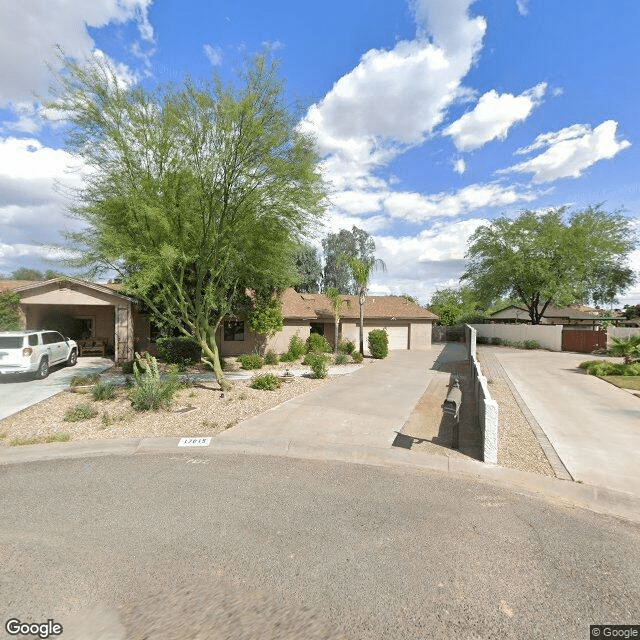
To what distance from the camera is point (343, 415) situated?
8828mm

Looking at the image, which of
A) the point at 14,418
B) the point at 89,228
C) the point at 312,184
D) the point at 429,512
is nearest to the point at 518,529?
the point at 429,512

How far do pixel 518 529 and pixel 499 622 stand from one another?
1.58 metres

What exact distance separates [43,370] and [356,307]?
18.7m

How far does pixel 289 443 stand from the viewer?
22.8ft

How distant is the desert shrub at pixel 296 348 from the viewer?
18969mm

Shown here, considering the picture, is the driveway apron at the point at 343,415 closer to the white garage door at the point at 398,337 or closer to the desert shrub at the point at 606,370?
the desert shrub at the point at 606,370

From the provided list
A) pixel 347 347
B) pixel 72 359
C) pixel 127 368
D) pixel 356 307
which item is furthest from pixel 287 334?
pixel 72 359

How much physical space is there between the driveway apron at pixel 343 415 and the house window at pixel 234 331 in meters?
7.63

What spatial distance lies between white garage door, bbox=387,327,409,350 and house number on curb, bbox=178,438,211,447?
20.5m

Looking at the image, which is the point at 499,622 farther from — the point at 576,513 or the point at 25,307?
the point at 25,307

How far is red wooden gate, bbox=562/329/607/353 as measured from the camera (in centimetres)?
2328

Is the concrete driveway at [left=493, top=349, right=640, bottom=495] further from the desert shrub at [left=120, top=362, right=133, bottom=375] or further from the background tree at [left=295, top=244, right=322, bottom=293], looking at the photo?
the background tree at [left=295, top=244, right=322, bottom=293]

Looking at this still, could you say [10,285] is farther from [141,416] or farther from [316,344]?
[141,416]

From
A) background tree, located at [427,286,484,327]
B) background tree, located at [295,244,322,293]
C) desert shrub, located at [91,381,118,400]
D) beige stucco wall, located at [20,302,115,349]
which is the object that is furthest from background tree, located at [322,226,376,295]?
desert shrub, located at [91,381,118,400]
